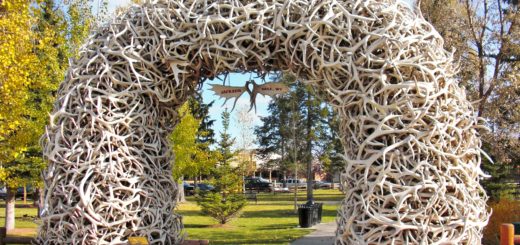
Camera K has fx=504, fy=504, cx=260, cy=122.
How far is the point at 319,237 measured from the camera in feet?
44.4

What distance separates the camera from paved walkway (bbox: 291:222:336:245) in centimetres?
1252

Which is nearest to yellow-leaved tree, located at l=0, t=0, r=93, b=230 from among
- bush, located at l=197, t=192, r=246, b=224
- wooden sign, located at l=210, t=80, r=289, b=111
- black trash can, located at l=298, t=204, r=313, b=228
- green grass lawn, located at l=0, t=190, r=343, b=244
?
green grass lawn, located at l=0, t=190, r=343, b=244

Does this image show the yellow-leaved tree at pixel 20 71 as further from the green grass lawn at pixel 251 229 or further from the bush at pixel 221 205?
the bush at pixel 221 205

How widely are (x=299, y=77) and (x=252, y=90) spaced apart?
81cm

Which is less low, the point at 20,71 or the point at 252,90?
the point at 20,71

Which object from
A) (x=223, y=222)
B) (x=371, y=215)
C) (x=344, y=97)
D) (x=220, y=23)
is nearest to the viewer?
(x=371, y=215)

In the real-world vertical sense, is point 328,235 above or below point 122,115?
below

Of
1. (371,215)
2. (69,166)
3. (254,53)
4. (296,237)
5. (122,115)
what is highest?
(254,53)

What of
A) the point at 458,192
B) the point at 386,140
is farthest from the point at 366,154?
the point at 458,192

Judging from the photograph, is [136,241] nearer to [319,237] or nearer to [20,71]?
[20,71]

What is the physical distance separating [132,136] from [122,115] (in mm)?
277

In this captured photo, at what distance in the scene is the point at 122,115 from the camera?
19.7ft

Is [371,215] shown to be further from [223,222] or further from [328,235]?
[223,222]

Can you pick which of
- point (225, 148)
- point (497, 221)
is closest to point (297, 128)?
point (225, 148)
